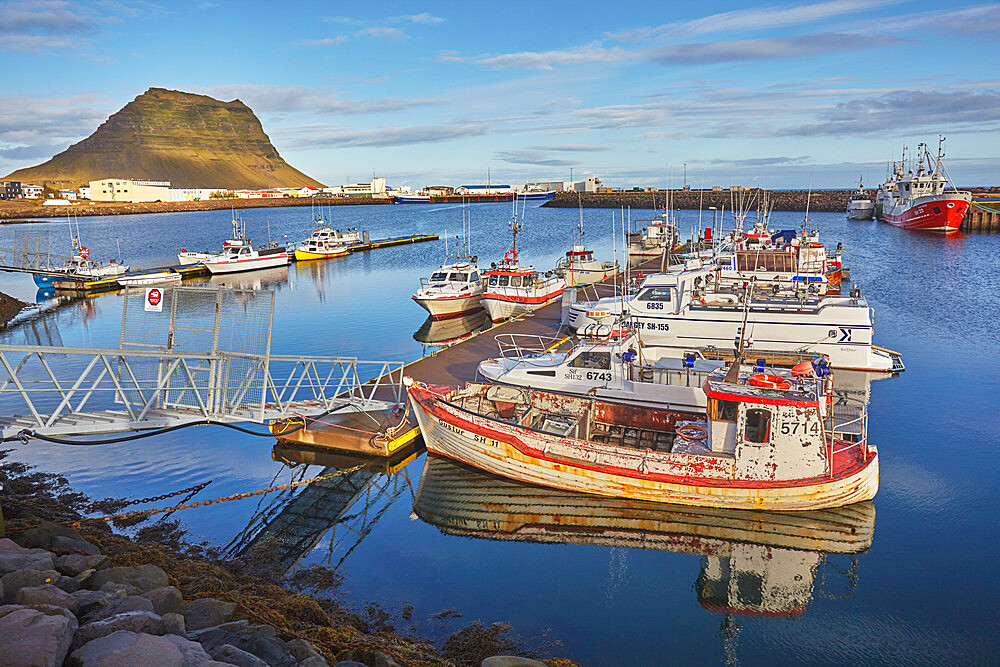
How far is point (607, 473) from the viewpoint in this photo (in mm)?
15188

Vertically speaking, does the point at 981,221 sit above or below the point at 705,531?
above

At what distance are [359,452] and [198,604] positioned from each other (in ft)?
31.4

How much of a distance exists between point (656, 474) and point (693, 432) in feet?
5.19

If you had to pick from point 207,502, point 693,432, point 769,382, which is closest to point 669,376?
point 693,432

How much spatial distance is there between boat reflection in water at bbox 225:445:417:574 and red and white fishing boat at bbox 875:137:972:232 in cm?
8254

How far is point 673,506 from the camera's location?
15047 millimetres

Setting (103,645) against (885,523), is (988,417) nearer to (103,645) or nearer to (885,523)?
(885,523)

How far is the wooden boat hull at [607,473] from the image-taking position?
14.3 metres

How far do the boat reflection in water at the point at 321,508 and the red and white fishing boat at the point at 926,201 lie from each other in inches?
3249

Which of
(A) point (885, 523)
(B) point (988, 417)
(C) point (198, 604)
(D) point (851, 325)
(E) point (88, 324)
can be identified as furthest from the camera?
(E) point (88, 324)

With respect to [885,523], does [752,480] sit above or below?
above

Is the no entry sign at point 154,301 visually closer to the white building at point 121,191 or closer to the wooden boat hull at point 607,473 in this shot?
the wooden boat hull at point 607,473

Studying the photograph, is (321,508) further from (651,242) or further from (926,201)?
(926,201)

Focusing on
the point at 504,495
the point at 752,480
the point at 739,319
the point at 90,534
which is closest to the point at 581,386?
the point at 504,495
